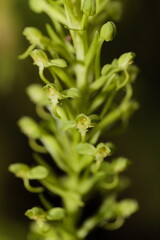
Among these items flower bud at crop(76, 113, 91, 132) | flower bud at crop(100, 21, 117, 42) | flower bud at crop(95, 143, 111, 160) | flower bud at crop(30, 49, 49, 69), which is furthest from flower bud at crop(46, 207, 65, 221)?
flower bud at crop(100, 21, 117, 42)

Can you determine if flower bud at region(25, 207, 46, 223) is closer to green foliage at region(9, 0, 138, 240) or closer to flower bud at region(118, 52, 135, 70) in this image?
green foliage at region(9, 0, 138, 240)

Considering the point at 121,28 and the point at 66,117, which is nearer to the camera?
the point at 66,117

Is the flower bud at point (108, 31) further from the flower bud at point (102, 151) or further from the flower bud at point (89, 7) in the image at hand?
the flower bud at point (102, 151)

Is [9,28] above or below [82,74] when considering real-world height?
above

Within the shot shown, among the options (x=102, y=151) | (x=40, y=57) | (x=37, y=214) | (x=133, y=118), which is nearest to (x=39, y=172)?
(x=37, y=214)

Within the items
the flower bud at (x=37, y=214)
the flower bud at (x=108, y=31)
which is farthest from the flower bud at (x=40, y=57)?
the flower bud at (x=37, y=214)

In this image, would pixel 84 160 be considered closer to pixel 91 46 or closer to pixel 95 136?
pixel 95 136

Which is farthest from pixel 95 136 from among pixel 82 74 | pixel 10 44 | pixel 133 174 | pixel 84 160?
pixel 133 174
